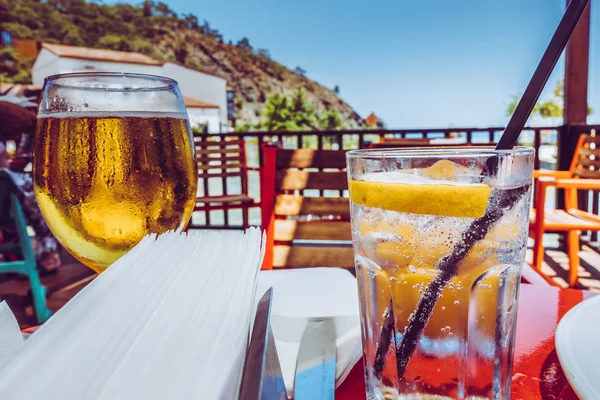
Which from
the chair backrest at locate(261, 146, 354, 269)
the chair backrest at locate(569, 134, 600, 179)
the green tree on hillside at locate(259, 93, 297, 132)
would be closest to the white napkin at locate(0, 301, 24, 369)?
the chair backrest at locate(261, 146, 354, 269)

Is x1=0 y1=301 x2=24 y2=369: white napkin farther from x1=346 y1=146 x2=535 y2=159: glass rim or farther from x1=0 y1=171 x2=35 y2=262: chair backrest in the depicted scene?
x1=0 y1=171 x2=35 y2=262: chair backrest

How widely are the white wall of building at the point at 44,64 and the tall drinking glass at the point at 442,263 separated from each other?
50.0 metres

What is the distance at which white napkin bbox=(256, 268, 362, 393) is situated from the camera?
17.5 inches

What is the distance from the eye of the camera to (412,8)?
59250mm

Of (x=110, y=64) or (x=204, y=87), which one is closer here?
(x=110, y=64)

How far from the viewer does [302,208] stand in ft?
6.10

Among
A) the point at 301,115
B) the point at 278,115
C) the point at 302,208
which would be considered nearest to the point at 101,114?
the point at 302,208

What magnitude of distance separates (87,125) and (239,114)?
59676mm

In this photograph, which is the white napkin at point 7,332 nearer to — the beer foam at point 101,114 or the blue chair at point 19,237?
the beer foam at point 101,114

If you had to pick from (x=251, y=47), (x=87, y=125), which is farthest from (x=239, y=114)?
(x=87, y=125)

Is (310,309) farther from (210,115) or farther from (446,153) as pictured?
(210,115)

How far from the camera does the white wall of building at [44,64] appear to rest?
44375mm

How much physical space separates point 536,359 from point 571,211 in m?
3.54

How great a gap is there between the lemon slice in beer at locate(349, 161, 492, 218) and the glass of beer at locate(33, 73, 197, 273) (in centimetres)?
24
